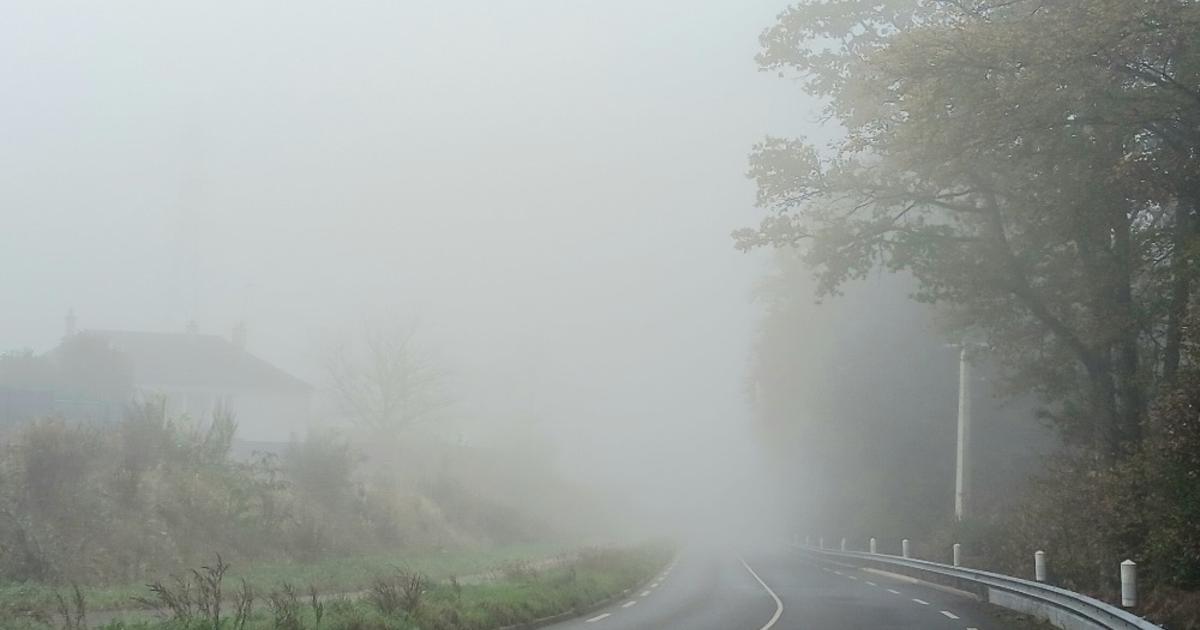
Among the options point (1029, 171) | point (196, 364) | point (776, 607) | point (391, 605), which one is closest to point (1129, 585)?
point (776, 607)

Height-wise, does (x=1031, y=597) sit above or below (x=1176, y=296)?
below

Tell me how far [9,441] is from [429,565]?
39.8 feet

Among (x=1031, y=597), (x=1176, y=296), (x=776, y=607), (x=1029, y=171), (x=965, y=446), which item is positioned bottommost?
(x=776, y=607)

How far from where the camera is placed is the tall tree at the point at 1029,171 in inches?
688

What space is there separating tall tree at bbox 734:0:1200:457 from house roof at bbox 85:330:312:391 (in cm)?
5134

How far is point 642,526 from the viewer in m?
112

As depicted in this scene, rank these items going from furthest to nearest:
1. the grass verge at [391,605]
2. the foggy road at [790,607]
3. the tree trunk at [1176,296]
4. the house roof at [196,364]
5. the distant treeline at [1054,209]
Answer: the house roof at [196,364] < the tree trunk at [1176,296] < the foggy road at [790,607] < the distant treeline at [1054,209] < the grass verge at [391,605]

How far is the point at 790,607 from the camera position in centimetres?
2347

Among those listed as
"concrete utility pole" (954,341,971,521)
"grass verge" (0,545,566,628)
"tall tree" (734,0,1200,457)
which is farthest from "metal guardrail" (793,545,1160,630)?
"grass verge" (0,545,566,628)

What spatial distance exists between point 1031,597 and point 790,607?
4.55 meters

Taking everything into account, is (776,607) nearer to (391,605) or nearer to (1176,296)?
(1176,296)

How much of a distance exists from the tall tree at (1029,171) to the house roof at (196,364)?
5134 centimetres

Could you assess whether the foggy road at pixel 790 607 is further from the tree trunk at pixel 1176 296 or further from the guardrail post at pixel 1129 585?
the tree trunk at pixel 1176 296

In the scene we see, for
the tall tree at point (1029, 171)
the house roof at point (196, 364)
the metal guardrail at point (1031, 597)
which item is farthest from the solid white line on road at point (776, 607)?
the house roof at point (196, 364)
